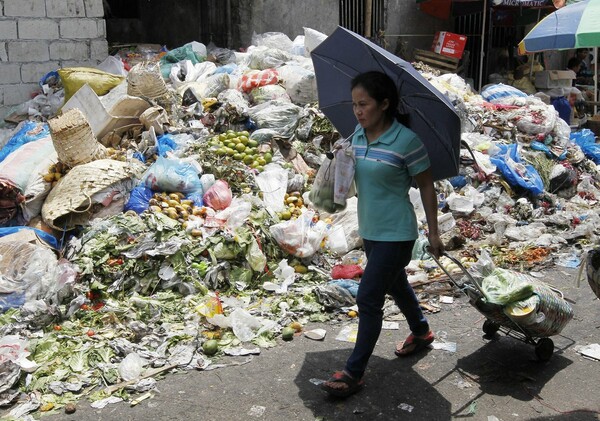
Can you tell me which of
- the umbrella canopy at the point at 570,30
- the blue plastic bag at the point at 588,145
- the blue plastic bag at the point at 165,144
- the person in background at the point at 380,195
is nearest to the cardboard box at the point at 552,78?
the blue plastic bag at the point at 588,145

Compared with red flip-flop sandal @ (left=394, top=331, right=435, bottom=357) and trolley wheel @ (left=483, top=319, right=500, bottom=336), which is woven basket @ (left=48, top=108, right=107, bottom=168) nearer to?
red flip-flop sandal @ (left=394, top=331, right=435, bottom=357)

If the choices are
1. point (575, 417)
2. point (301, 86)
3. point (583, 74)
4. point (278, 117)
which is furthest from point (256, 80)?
point (583, 74)

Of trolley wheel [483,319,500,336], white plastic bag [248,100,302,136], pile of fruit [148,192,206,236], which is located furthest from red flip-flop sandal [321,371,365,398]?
white plastic bag [248,100,302,136]

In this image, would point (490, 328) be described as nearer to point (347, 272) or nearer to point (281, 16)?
point (347, 272)

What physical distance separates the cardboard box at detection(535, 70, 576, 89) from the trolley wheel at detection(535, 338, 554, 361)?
10606 millimetres

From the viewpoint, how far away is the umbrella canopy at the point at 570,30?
16.8ft

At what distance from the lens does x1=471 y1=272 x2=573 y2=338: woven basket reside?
12.7 feet

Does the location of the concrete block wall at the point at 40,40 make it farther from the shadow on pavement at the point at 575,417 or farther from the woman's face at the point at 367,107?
the shadow on pavement at the point at 575,417

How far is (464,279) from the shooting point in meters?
5.43

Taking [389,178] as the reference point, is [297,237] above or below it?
below

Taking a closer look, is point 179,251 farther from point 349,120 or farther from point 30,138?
point 30,138

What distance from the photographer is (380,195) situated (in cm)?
360

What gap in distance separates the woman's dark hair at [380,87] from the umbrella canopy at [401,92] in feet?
0.39

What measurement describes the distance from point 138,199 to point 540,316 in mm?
3604
